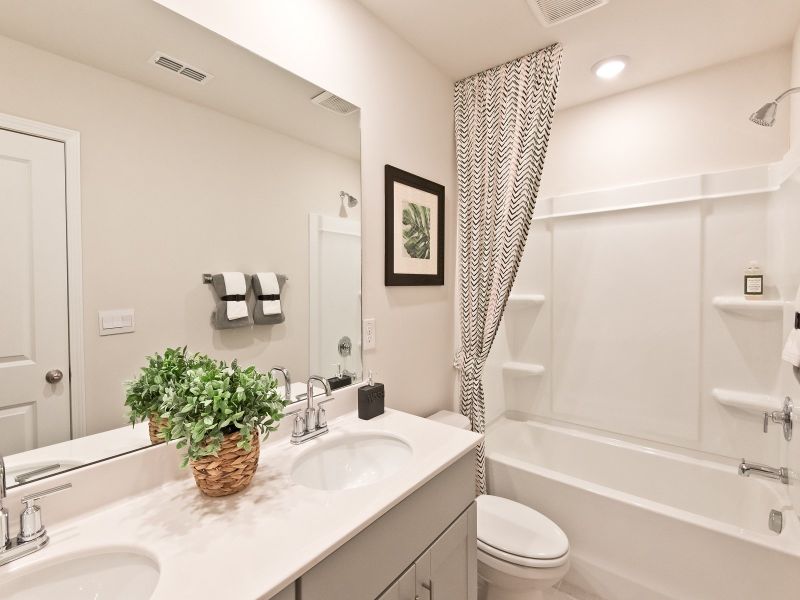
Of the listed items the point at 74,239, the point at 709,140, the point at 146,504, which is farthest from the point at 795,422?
the point at 74,239

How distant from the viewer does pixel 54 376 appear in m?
0.85

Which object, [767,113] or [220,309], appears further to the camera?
[767,113]

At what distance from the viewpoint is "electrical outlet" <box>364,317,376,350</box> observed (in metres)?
1.65

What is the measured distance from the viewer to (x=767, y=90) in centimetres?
196

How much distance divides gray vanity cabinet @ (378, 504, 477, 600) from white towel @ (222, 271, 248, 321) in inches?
34.0

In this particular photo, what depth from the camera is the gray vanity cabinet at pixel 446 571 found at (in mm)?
1008

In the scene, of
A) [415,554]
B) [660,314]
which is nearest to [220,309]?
[415,554]

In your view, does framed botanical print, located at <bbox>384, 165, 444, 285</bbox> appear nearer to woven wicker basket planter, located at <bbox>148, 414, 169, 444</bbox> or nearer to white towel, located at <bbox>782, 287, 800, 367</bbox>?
woven wicker basket planter, located at <bbox>148, 414, 169, 444</bbox>

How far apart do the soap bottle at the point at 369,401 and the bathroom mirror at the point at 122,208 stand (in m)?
0.25

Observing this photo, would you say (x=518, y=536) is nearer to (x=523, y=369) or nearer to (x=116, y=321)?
(x=523, y=369)

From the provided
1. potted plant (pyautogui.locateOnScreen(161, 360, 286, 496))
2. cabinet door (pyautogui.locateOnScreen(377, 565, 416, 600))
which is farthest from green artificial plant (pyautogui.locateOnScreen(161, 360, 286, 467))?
cabinet door (pyautogui.locateOnScreen(377, 565, 416, 600))

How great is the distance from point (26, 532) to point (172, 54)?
1188mm

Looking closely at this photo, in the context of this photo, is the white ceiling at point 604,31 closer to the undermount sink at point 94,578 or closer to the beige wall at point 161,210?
the beige wall at point 161,210

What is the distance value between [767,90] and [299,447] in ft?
9.26
